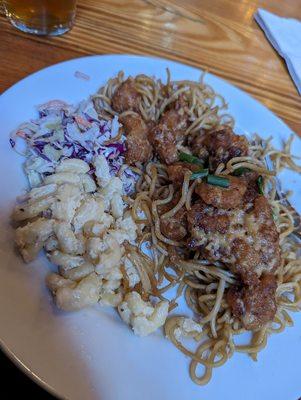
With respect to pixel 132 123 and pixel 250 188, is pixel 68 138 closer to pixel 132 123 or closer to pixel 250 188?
pixel 132 123

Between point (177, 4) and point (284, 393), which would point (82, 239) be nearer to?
point (284, 393)

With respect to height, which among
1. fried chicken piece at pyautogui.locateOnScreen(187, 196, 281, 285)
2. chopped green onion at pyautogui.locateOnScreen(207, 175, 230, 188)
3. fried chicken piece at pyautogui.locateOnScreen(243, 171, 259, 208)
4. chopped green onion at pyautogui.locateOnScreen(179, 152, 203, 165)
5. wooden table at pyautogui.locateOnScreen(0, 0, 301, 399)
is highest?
wooden table at pyautogui.locateOnScreen(0, 0, 301, 399)

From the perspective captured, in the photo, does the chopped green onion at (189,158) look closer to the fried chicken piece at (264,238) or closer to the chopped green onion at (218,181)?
the chopped green onion at (218,181)

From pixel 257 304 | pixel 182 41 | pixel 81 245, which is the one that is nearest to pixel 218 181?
pixel 257 304

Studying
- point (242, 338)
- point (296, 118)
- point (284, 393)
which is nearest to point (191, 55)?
point (296, 118)

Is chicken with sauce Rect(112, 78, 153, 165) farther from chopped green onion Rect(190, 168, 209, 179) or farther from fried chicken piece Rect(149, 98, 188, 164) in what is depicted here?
chopped green onion Rect(190, 168, 209, 179)

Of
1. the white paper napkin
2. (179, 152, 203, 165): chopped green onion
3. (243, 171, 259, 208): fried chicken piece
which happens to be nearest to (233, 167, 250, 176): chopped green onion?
(243, 171, 259, 208): fried chicken piece
